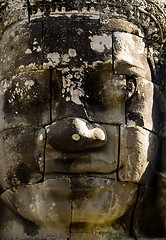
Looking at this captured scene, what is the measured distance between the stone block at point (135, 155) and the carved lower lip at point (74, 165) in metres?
0.26

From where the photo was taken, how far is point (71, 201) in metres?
8.01

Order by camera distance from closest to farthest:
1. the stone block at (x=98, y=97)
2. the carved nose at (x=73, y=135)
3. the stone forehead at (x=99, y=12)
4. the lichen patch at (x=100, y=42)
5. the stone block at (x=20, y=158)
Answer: the carved nose at (x=73, y=135)
the stone block at (x=20, y=158)
the stone block at (x=98, y=97)
the lichen patch at (x=100, y=42)
the stone forehead at (x=99, y=12)

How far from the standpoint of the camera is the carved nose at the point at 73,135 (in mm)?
7977

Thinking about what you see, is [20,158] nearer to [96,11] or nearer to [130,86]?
[130,86]

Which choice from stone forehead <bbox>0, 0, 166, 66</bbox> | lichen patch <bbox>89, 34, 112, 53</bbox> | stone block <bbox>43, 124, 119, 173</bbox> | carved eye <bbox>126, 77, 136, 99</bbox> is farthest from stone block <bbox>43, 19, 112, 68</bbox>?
stone block <bbox>43, 124, 119, 173</bbox>

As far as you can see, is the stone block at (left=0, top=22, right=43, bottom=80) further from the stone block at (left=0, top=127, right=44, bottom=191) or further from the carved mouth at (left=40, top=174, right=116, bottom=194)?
the carved mouth at (left=40, top=174, right=116, bottom=194)

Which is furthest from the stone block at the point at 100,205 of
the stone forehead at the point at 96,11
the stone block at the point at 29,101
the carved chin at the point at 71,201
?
the stone forehead at the point at 96,11

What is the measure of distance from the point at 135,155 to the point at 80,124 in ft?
2.32

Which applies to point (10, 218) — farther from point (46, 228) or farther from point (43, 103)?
point (43, 103)

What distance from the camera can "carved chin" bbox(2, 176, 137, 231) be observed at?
26.2 ft

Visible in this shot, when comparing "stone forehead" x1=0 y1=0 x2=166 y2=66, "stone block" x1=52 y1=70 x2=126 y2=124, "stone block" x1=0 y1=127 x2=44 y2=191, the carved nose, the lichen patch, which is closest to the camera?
the carved nose

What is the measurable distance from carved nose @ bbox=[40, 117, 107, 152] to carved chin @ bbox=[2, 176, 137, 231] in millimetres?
339

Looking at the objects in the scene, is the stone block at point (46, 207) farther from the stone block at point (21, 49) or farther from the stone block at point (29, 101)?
the stone block at point (21, 49)

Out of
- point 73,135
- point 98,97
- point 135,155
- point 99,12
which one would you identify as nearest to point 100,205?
point 135,155
